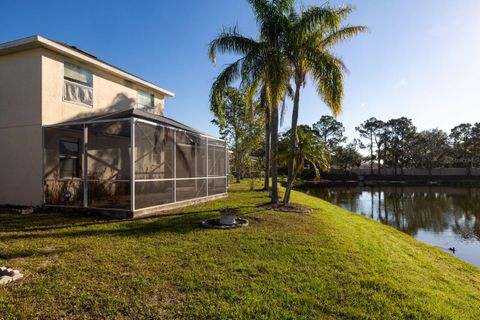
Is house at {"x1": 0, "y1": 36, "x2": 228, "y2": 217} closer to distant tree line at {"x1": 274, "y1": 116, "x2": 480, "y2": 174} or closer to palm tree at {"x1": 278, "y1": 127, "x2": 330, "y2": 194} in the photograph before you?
palm tree at {"x1": 278, "y1": 127, "x2": 330, "y2": 194}

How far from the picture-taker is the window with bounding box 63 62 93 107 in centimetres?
1015

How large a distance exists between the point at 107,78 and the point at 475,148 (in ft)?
182

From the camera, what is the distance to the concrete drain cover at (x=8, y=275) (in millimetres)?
3909

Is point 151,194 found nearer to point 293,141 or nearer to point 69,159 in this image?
point 69,159

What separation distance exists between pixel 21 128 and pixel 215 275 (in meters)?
8.93

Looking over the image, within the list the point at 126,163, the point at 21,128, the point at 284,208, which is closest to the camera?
the point at 21,128

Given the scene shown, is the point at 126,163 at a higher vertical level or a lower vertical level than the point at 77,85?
lower

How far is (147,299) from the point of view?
3568 millimetres

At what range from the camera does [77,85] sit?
1058cm

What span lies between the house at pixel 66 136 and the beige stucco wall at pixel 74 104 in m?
0.03

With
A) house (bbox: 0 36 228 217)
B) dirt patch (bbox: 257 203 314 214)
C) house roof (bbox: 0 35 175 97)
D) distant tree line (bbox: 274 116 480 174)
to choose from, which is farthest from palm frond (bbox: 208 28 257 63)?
distant tree line (bbox: 274 116 480 174)

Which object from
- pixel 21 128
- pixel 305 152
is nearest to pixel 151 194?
pixel 21 128

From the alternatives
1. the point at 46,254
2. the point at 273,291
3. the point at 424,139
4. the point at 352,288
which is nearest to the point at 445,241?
the point at 352,288

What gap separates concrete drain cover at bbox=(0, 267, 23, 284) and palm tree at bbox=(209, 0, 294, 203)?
8095 millimetres
